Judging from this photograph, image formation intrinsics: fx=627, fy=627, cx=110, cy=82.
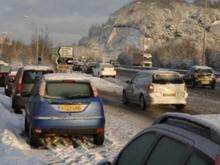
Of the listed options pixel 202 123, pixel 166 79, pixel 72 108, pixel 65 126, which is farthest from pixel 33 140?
pixel 166 79

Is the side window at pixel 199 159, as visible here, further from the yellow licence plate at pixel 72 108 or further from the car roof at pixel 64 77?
the car roof at pixel 64 77

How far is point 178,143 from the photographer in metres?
3.97

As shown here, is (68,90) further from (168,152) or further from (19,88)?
(168,152)

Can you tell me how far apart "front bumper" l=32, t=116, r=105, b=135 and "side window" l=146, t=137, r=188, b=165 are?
9263 mm

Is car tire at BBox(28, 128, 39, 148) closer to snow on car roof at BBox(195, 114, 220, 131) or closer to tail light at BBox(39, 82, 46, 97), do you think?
tail light at BBox(39, 82, 46, 97)

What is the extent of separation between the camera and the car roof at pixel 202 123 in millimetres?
3562

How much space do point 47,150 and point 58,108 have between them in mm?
998

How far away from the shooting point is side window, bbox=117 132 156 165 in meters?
4.56

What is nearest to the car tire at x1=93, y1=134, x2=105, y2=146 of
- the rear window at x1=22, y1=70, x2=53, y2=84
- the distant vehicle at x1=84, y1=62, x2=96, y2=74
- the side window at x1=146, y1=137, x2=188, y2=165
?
the rear window at x1=22, y1=70, x2=53, y2=84

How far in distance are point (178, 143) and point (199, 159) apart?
0.46m

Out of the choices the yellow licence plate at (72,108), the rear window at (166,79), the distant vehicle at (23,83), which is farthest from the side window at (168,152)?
the rear window at (166,79)

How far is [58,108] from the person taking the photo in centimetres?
1376

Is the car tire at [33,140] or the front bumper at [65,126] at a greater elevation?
the front bumper at [65,126]

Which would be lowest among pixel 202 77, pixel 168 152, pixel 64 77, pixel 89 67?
pixel 89 67
